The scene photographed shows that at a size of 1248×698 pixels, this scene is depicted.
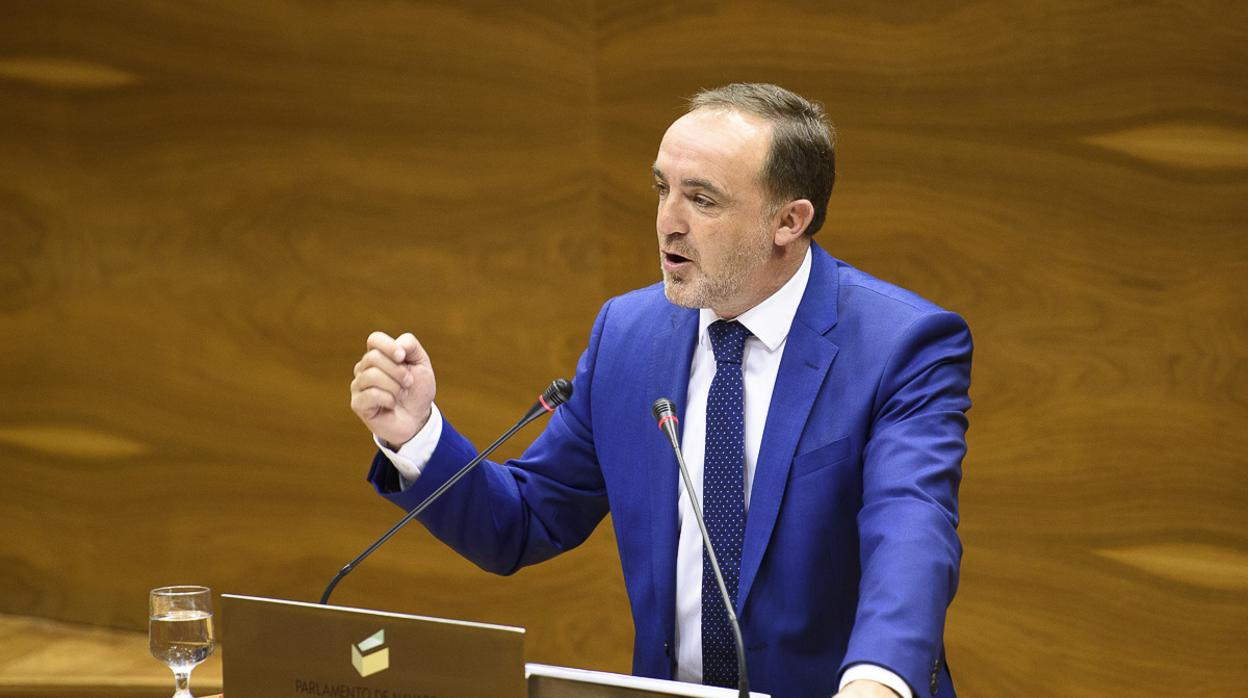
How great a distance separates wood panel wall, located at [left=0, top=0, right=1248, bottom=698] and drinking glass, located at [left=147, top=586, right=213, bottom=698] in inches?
61.9

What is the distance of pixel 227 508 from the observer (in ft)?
11.2

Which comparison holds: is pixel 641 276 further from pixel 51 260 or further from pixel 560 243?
pixel 51 260

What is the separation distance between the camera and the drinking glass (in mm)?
1640

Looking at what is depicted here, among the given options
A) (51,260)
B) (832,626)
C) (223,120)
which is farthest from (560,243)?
(832,626)

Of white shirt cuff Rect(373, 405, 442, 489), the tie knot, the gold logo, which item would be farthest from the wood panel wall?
the gold logo

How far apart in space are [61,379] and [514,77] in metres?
1.43

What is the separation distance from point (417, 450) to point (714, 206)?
1.70 ft

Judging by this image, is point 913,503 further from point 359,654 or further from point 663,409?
point 359,654

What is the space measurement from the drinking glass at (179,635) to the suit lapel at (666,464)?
59 centimetres

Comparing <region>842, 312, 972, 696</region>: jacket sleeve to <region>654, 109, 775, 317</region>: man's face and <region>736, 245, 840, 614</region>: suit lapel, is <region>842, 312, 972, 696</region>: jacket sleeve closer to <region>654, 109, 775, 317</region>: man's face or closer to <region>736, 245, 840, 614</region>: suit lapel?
<region>736, 245, 840, 614</region>: suit lapel

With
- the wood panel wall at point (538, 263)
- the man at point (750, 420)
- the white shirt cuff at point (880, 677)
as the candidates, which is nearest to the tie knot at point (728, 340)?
the man at point (750, 420)

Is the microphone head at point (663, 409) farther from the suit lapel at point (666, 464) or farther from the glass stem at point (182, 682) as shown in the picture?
the glass stem at point (182, 682)

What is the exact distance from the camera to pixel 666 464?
186cm

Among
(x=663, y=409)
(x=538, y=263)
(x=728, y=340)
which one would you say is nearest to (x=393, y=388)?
(x=663, y=409)
